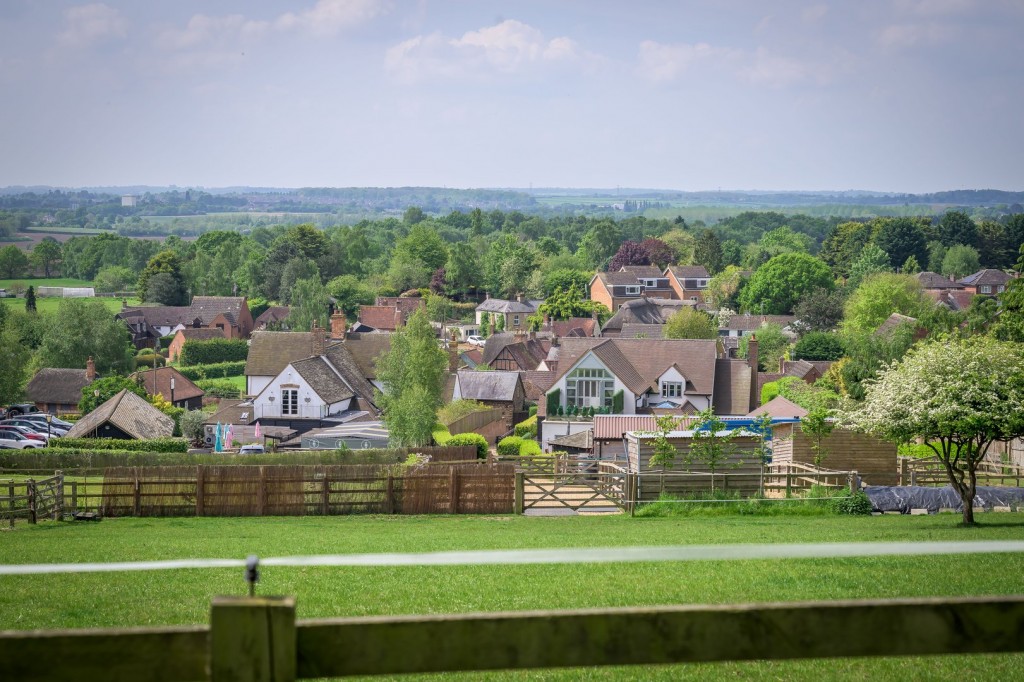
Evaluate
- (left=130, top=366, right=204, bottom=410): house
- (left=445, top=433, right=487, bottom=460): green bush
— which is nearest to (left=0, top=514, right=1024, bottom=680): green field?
(left=445, top=433, right=487, bottom=460): green bush

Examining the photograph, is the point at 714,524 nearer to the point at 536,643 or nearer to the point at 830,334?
the point at 536,643

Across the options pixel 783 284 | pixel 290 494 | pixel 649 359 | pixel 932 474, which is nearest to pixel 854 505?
pixel 932 474

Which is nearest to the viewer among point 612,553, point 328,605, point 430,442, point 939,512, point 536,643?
point 536,643

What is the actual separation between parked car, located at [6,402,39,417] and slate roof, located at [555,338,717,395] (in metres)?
36.6

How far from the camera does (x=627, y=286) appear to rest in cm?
13162

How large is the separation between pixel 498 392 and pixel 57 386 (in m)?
32.3

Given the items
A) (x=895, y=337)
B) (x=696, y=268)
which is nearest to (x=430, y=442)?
(x=895, y=337)

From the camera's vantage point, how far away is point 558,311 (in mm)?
114312

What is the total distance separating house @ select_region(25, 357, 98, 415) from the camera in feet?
223

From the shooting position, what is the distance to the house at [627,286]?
130 metres

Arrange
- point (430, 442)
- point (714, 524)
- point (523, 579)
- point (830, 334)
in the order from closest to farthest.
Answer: point (523, 579)
point (714, 524)
point (430, 442)
point (830, 334)

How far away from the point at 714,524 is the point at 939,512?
627 cm

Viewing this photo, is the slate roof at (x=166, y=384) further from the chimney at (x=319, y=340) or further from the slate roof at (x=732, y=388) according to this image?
the slate roof at (x=732, y=388)

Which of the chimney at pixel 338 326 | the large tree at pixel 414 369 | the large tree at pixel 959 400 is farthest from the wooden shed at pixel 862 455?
the chimney at pixel 338 326
